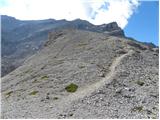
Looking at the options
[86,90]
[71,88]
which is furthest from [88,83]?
[86,90]

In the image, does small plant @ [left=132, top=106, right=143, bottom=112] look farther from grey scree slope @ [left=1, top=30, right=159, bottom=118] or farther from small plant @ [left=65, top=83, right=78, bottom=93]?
small plant @ [left=65, top=83, right=78, bottom=93]

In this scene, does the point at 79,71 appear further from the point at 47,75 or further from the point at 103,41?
the point at 103,41

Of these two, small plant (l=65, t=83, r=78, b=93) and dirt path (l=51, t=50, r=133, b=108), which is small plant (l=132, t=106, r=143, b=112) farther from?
small plant (l=65, t=83, r=78, b=93)

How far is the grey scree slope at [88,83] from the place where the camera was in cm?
6359

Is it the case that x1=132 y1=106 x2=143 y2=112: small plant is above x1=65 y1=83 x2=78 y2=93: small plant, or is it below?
above

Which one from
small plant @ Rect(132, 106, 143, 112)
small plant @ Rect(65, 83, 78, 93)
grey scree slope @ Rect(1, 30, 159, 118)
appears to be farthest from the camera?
small plant @ Rect(65, 83, 78, 93)

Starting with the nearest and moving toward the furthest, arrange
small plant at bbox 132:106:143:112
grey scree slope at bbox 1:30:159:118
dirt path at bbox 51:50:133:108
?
1. small plant at bbox 132:106:143:112
2. grey scree slope at bbox 1:30:159:118
3. dirt path at bbox 51:50:133:108

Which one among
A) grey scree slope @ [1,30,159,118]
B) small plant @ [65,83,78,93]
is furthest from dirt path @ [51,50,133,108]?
small plant @ [65,83,78,93]

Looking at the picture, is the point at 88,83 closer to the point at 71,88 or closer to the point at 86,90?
the point at 71,88

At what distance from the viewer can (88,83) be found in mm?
82125

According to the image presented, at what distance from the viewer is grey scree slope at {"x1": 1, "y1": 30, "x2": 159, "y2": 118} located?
2504 inches

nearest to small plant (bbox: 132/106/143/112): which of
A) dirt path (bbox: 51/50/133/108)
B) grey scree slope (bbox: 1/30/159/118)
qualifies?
grey scree slope (bbox: 1/30/159/118)

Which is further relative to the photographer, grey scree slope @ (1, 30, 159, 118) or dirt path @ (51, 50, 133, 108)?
dirt path @ (51, 50, 133, 108)

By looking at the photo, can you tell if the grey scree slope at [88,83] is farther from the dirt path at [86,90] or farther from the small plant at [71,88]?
the small plant at [71,88]
